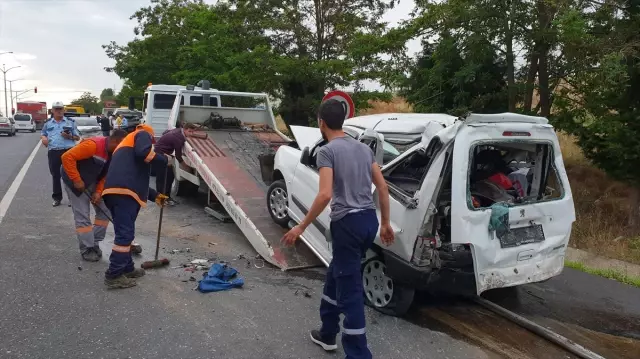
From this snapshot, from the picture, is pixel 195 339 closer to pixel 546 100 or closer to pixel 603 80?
pixel 603 80

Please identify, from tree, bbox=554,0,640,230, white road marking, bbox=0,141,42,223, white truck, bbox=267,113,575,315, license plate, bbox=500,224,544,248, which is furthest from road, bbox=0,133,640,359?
tree, bbox=554,0,640,230

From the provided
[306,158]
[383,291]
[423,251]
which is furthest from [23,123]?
[423,251]

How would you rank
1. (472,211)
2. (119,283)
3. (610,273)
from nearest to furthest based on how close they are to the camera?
1. (472,211)
2. (119,283)
3. (610,273)

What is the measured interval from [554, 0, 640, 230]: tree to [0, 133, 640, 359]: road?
133 inches

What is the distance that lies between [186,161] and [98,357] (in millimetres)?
5269

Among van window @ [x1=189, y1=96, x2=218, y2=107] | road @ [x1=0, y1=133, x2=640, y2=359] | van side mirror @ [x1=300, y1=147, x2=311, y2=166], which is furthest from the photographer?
van window @ [x1=189, y1=96, x2=218, y2=107]

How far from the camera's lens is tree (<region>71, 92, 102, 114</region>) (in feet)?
310

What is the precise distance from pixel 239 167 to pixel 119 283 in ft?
11.2

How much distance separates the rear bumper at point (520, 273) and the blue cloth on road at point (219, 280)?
2.26 metres

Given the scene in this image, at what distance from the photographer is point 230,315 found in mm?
4297

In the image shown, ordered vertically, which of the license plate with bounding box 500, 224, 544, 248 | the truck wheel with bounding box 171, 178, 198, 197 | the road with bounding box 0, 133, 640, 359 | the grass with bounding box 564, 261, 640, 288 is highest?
the license plate with bounding box 500, 224, 544, 248

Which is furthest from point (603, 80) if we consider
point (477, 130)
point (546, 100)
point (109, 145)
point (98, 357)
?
point (98, 357)

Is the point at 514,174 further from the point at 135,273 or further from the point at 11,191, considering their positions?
the point at 11,191

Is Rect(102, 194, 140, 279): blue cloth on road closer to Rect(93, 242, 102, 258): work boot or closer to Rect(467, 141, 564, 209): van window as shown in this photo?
Rect(93, 242, 102, 258): work boot
